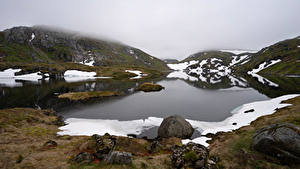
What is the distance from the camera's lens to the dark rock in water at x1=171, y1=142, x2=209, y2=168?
42.3 ft

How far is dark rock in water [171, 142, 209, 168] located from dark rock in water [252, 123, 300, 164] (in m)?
6.06

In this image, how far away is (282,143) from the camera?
42.6 ft

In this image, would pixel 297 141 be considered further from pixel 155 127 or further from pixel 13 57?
pixel 13 57

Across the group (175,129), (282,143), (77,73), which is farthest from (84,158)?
(77,73)

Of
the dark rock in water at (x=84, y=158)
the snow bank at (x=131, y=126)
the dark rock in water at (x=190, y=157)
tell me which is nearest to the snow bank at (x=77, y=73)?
the snow bank at (x=131, y=126)

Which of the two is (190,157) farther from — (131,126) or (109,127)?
(109,127)

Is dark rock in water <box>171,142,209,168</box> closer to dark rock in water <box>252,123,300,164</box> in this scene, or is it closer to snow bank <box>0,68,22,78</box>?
dark rock in water <box>252,123,300,164</box>

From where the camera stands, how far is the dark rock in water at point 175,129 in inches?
1017

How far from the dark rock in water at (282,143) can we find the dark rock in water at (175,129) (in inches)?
493

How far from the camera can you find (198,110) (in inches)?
1608

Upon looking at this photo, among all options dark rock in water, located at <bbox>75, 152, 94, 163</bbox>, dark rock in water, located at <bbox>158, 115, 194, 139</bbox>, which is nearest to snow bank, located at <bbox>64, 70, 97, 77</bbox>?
dark rock in water, located at <bbox>158, 115, 194, 139</bbox>

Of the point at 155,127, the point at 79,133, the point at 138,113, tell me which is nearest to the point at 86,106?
the point at 138,113

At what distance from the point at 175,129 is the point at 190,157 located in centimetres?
1314

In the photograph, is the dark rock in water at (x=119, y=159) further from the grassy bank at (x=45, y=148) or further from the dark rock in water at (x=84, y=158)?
the dark rock in water at (x=84, y=158)
